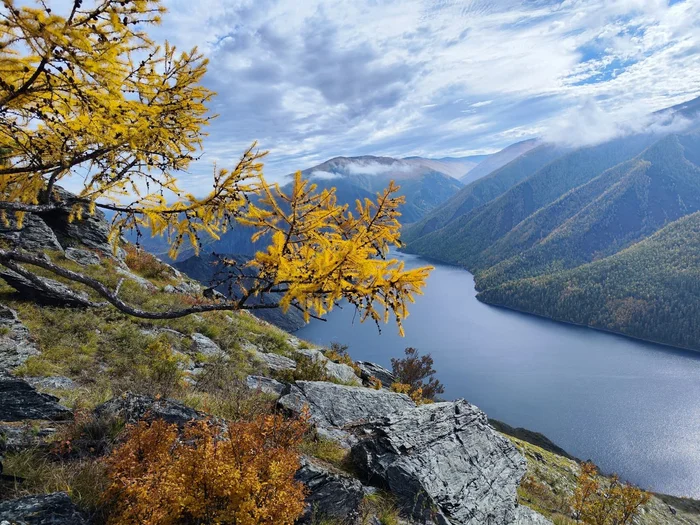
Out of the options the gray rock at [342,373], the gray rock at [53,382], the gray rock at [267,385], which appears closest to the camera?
the gray rock at [53,382]

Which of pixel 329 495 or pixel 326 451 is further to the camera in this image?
pixel 326 451

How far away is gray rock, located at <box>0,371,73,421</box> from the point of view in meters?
5.53

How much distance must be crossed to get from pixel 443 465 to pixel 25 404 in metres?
8.06

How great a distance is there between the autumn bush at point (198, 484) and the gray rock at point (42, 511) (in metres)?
0.32

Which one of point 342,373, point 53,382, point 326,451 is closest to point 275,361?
point 342,373

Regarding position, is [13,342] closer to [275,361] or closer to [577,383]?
[275,361]

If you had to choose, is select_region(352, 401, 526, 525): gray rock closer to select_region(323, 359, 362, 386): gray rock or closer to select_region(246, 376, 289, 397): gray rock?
select_region(246, 376, 289, 397): gray rock

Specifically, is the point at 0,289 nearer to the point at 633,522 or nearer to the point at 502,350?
the point at 633,522

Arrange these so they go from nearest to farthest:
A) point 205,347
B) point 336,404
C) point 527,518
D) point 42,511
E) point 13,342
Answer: point 42,511 < point 527,518 < point 13,342 < point 336,404 < point 205,347

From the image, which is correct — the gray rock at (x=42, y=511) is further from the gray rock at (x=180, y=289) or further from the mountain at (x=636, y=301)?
the mountain at (x=636, y=301)

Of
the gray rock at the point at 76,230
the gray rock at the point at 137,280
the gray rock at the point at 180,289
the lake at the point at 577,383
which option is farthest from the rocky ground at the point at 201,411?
the lake at the point at 577,383

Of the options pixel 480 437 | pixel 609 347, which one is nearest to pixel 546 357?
pixel 609 347

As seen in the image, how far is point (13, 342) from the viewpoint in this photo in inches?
382

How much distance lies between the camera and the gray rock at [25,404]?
5.53m
